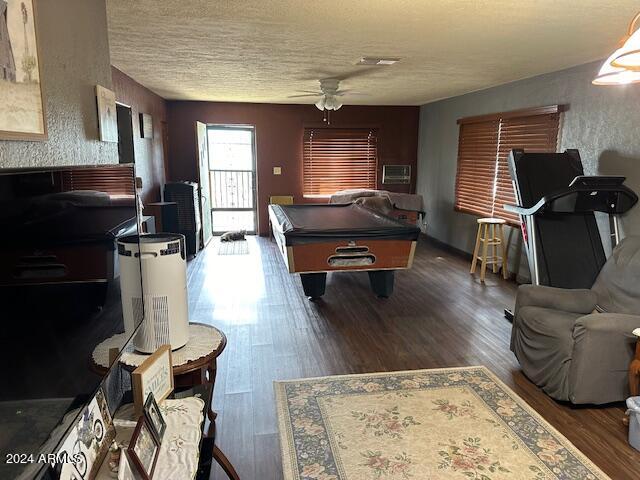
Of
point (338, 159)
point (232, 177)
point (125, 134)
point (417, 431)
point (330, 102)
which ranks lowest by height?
point (417, 431)

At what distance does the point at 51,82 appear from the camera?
1332 millimetres

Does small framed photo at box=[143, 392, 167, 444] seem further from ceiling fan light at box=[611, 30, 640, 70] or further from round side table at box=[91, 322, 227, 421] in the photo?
ceiling fan light at box=[611, 30, 640, 70]

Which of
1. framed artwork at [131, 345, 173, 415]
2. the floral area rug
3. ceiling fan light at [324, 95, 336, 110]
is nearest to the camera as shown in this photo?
framed artwork at [131, 345, 173, 415]

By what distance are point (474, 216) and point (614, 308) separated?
3.13 meters

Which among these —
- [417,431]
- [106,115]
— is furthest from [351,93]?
[417,431]

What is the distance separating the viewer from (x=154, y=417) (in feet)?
4.34

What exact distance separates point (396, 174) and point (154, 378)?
268 inches

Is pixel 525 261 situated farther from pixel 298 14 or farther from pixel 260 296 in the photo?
pixel 298 14

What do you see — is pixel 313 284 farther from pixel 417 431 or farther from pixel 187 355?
pixel 187 355

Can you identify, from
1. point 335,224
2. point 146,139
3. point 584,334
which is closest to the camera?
point 584,334

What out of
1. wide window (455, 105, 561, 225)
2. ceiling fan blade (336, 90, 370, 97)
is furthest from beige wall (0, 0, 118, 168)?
wide window (455, 105, 561, 225)

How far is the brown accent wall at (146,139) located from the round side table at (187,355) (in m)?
2.89

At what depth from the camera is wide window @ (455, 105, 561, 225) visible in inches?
180

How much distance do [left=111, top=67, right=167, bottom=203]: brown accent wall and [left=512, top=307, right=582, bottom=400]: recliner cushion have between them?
144 inches
